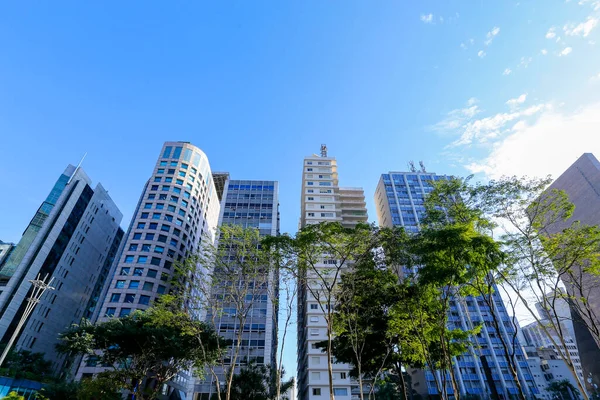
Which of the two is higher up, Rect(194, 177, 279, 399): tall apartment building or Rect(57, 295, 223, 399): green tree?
Rect(194, 177, 279, 399): tall apartment building

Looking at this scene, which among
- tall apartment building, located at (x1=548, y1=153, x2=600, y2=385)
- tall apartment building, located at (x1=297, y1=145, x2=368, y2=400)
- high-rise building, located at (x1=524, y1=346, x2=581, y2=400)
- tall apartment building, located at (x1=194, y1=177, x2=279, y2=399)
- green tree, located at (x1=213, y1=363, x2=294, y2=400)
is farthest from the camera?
high-rise building, located at (x1=524, y1=346, x2=581, y2=400)

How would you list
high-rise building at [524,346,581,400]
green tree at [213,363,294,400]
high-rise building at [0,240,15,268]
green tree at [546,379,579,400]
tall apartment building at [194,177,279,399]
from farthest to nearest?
high-rise building at [524,346,581,400] < green tree at [546,379,579,400] < high-rise building at [0,240,15,268] < tall apartment building at [194,177,279,399] < green tree at [213,363,294,400]

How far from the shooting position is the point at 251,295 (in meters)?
42.5

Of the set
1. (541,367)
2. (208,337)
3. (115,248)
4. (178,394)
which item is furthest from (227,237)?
(541,367)

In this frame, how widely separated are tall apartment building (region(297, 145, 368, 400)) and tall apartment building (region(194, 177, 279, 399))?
5.26 metres

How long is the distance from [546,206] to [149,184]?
59.8 meters

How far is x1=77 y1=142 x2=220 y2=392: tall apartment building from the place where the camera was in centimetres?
4681

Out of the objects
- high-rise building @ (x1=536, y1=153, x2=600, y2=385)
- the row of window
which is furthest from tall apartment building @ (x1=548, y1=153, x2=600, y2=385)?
the row of window

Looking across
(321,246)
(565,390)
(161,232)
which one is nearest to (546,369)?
(565,390)

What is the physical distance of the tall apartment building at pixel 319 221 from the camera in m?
42.4

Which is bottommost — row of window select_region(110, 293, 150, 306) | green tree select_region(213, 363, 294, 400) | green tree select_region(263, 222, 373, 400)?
green tree select_region(213, 363, 294, 400)

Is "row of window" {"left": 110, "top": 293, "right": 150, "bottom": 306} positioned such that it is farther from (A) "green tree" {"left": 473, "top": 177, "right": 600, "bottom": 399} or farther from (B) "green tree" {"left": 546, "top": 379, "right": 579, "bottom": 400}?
(B) "green tree" {"left": 546, "top": 379, "right": 579, "bottom": 400}

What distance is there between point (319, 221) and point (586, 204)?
124 feet

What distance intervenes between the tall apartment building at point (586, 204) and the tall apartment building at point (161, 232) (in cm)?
5079
